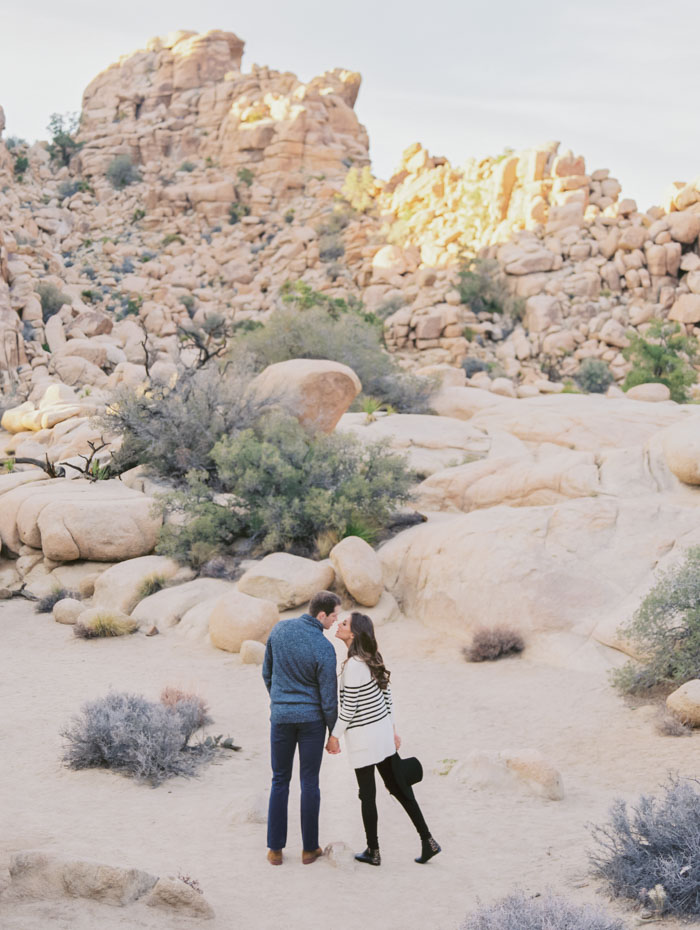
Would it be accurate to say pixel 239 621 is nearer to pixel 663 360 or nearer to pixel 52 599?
pixel 52 599

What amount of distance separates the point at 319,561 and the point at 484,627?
11.2 ft

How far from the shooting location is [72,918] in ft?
13.8

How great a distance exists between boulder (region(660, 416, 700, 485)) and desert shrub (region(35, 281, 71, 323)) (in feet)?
77.9

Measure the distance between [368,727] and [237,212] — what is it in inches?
1714

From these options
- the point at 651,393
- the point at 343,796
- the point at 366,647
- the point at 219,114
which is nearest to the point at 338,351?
the point at 651,393

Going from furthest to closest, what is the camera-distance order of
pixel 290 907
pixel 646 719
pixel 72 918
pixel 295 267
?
1. pixel 295 267
2. pixel 646 719
3. pixel 290 907
4. pixel 72 918

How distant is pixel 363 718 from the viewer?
5309 millimetres

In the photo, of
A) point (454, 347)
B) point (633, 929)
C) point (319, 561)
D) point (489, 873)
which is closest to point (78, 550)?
point (319, 561)

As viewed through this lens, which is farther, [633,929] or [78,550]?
[78,550]

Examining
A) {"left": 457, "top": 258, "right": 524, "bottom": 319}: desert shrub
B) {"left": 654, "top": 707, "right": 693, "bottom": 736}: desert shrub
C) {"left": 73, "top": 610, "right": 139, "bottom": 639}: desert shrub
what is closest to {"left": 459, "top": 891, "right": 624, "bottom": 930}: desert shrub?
{"left": 654, "top": 707, "right": 693, "bottom": 736}: desert shrub

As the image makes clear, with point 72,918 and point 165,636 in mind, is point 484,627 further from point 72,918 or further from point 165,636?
point 72,918

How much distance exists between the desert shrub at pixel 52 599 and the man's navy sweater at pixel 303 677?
8707mm

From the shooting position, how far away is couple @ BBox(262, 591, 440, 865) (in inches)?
209

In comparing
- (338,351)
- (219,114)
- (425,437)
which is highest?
(219,114)
